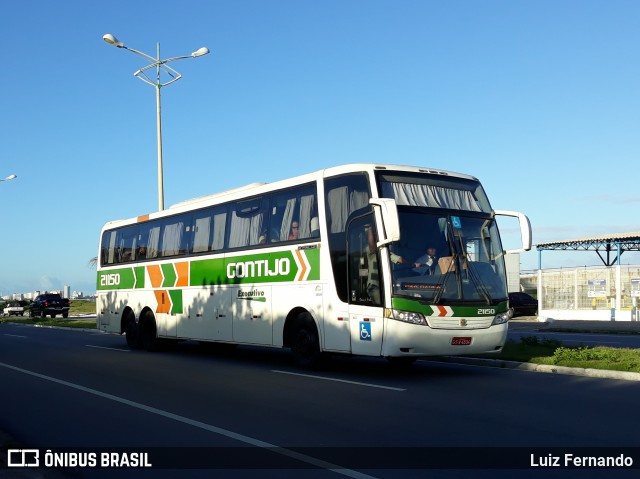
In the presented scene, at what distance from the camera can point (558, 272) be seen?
42.2 metres

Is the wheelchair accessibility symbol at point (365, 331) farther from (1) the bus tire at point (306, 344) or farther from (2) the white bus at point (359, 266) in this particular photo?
(1) the bus tire at point (306, 344)

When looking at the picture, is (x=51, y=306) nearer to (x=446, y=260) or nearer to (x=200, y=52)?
(x=200, y=52)

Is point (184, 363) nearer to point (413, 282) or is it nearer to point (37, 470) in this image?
point (413, 282)

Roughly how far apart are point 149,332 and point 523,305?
3001cm

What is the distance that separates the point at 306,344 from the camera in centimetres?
1502

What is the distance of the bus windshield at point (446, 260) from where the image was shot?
1305 cm

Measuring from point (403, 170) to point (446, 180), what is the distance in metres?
0.97

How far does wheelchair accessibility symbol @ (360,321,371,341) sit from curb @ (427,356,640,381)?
3632 mm

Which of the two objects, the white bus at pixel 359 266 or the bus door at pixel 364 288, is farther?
the bus door at pixel 364 288

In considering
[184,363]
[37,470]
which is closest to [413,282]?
[184,363]

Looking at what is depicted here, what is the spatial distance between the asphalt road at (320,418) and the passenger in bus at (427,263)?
1.93m

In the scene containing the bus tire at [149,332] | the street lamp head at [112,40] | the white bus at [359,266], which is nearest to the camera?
the white bus at [359,266]

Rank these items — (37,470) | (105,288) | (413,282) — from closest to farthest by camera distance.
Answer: (37,470) < (413,282) < (105,288)

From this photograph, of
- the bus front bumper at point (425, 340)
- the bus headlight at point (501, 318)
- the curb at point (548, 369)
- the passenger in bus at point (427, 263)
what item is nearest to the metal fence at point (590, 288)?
the curb at point (548, 369)
